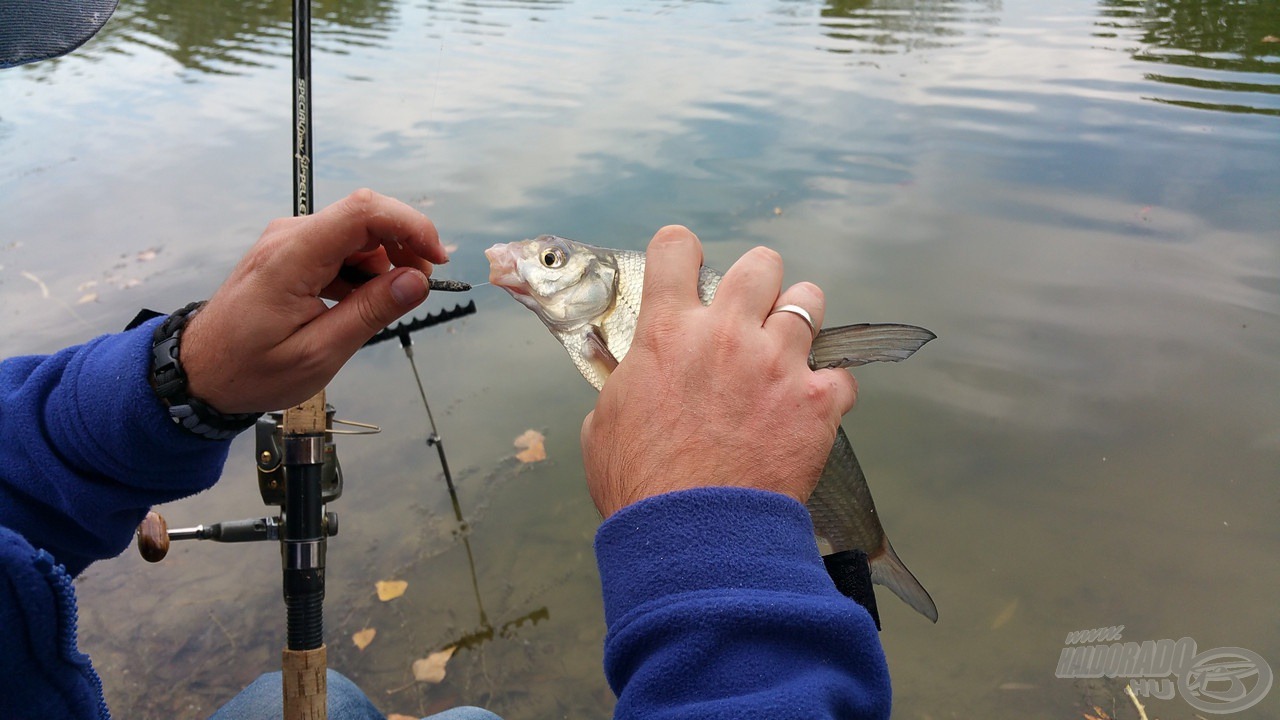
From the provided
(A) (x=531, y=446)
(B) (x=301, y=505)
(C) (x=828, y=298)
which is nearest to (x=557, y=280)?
(B) (x=301, y=505)

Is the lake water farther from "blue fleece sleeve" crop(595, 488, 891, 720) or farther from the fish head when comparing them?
"blue fleece sleeve" crop(595, 488, 891, 720)

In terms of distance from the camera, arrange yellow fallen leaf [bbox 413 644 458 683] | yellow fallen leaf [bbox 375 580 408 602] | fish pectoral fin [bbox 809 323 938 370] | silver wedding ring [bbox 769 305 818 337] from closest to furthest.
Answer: silver wedding ring [bbox 769 305 818 337] → fish pectoral fin [bbox 809 323 938 370] → yellow fallen leaf [bbox 413 644 458 683] → yellow fallen leaf [bbox 375 580 408 602]

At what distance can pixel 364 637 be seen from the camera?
3.61 m

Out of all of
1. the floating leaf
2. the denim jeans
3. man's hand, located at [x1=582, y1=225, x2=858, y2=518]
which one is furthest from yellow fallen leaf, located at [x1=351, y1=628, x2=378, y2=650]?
man's hand, located at [x1=582, y1=225, x2=858, y2=518]

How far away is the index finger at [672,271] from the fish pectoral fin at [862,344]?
334 millimetres

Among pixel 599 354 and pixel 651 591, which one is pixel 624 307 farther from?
pixel 651 591

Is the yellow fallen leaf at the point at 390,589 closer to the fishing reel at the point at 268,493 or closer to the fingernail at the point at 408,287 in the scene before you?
the fishing reel at the point at 268,493

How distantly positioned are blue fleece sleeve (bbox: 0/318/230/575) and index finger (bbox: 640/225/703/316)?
103cm

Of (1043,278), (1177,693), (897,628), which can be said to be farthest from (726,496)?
(1043,278)

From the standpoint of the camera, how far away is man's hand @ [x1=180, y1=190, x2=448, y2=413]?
157cm

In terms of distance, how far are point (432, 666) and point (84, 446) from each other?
7.26ft

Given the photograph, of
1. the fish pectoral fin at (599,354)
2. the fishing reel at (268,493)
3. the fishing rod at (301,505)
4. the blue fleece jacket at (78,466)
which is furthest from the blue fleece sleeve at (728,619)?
the fishing reel at (268,493)

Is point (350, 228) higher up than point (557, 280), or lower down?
higher up

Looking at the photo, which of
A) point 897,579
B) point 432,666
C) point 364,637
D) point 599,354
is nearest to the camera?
point 599,354
